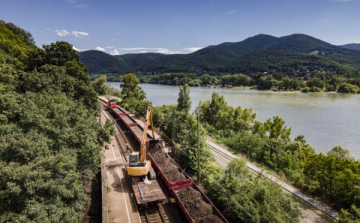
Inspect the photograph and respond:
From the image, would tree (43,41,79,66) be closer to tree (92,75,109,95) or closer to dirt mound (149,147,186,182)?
dirt mound (149,147,186,182)

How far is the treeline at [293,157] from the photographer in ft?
53.2

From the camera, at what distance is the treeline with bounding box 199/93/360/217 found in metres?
16.2

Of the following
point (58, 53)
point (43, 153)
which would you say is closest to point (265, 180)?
point (43, 153)

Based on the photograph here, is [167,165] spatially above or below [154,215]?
above

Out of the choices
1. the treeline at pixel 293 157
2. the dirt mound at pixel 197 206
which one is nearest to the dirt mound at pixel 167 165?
the dirt mound at pixel 197 206

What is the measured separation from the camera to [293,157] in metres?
26.2

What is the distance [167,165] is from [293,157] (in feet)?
53.8

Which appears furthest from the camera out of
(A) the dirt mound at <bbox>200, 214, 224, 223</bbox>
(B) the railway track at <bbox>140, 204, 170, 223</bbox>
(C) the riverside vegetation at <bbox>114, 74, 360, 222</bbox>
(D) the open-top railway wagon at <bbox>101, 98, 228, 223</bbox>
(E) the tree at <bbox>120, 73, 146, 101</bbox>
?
(E) the tree at <bbox>120, 73, 146, 101</bbox>

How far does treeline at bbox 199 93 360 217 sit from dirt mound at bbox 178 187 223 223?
10.4m

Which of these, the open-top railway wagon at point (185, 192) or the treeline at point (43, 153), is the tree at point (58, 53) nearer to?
the treeline at point (43, 153)

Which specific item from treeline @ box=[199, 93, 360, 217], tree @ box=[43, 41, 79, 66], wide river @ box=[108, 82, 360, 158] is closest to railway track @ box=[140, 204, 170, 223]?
treeline @ box=[199, 93, 360, 217]

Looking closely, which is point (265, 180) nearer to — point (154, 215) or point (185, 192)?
point (185, 192)

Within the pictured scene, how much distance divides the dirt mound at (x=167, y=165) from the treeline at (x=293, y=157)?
11.7m

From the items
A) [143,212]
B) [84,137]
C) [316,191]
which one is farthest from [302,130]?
[84,137]
